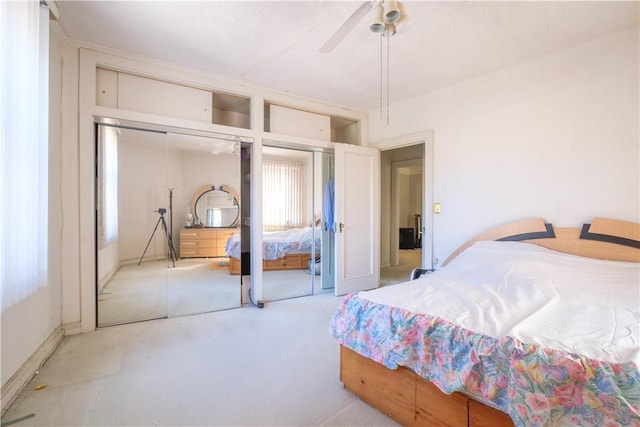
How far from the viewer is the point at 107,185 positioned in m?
2.87

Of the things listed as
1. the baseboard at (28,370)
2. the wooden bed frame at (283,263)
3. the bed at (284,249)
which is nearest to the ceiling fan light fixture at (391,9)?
the bed at (284,249)

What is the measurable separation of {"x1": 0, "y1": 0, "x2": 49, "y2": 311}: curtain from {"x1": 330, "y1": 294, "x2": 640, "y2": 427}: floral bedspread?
205 cm

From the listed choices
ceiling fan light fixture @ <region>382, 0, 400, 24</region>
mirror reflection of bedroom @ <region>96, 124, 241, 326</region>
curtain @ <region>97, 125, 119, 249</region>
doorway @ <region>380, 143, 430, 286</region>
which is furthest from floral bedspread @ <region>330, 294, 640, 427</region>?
A: doorway @ <region>380, 143, 430, 286</region>

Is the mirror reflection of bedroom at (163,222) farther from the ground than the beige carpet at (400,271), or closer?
farther from the ground

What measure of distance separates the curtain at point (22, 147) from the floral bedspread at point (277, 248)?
1.75 metres

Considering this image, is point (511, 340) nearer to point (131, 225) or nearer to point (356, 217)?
point (356, 217)

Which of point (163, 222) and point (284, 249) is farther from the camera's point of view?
point (284, 249)

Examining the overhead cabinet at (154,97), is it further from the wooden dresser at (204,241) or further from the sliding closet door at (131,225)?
the wooden dresser at (204,241)

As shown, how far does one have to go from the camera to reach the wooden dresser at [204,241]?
11.3ft

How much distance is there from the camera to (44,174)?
204cm

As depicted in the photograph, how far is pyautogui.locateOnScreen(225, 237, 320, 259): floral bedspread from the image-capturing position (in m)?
3.56

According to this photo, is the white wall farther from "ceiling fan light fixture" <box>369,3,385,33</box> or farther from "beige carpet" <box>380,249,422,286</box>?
"ceiling fan light fixture" <box>369,3,385,33</box>

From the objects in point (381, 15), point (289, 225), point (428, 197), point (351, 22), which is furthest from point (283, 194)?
point (381, 15)

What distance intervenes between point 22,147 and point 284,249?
8.90 feet
